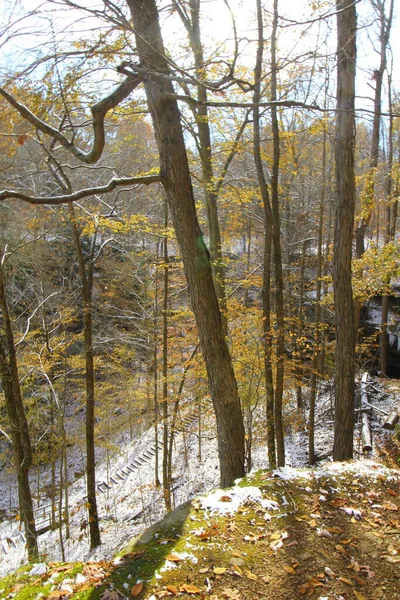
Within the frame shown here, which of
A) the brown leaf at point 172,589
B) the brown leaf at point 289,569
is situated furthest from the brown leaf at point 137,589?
the brown leaf at point 289,569

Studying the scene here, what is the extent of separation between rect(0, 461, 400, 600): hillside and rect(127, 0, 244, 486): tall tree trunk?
1.36m

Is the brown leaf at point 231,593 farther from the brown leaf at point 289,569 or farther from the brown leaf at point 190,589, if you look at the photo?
the brown leaf at point 289,569

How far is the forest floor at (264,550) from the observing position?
7.47 feet

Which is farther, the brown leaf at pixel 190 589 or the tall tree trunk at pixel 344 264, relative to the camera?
the tall tree trunk at pixel 344 264

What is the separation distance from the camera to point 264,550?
103 inches

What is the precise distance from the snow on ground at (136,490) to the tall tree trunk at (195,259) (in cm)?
597

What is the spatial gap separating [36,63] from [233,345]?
277 inches

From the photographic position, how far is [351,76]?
5.48 m

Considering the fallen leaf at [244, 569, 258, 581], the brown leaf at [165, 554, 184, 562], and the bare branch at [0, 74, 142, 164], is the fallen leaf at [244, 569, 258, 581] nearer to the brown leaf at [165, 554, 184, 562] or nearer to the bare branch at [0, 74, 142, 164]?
the brown leaf at [165, 554, 184, 562]

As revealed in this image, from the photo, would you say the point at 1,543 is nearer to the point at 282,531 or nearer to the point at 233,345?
the point at 233,345

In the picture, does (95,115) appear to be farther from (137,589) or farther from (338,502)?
(338,502)

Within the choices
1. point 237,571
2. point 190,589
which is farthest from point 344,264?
point 190,589

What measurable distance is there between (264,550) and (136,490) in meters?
12.7

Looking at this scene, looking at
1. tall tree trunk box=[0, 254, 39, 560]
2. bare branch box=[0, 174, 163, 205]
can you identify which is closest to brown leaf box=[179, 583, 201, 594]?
bare branch box=[0, 174, 163, 205]
